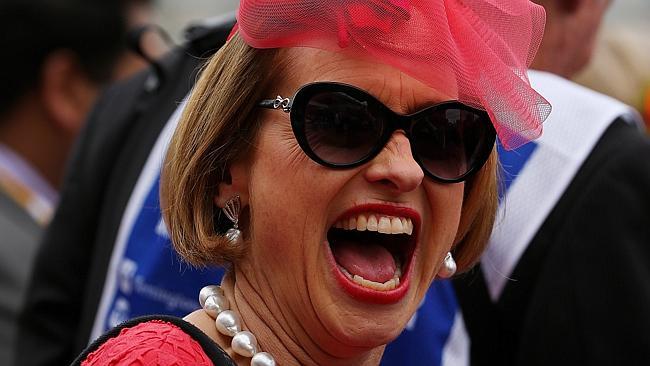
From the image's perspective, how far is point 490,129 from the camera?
1731mm

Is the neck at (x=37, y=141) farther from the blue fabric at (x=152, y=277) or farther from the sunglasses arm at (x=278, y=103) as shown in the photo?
the sunglasses arm at (x=278, y=103)

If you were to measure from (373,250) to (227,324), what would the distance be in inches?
9.5

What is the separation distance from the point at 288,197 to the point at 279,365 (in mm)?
261

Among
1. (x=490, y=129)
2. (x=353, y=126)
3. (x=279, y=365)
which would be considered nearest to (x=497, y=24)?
(x=490, y=129)

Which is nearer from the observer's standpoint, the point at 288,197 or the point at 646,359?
the point at 288,197

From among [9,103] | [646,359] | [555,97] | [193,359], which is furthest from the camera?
[9,103]

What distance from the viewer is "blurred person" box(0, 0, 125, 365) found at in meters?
3.95

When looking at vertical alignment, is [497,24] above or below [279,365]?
above

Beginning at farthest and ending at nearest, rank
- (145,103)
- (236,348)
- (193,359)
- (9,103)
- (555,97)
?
(9,103), (145,103), (555,97), (236,348), (193,359)

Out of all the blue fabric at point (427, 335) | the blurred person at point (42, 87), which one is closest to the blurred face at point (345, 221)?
the blue fabric at point (427, 335)

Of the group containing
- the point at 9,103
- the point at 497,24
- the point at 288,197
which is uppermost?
the point at 497,24

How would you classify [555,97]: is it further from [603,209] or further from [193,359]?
[193,359]

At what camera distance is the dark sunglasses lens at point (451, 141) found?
5.46 ft

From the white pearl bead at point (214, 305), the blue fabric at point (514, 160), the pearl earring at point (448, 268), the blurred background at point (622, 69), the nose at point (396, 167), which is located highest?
the nose at point (396, 167)
